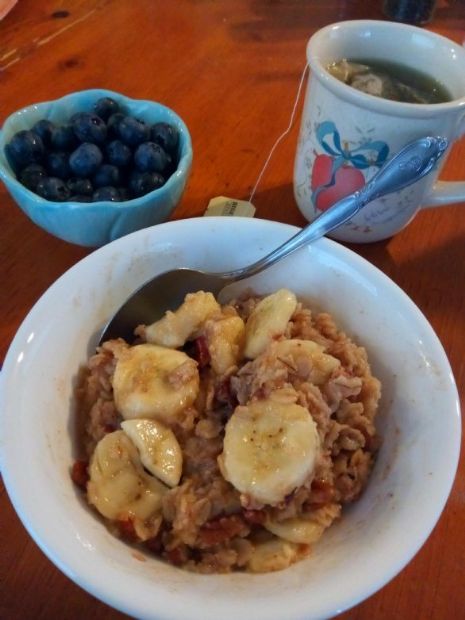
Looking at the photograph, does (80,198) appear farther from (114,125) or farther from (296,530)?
(296,530)

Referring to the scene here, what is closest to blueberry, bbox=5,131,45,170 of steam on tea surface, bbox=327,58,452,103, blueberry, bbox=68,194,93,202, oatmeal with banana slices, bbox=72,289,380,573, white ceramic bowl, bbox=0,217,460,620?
blueberry, bbox=68,194,93,202

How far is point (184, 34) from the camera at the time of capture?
1.61 m

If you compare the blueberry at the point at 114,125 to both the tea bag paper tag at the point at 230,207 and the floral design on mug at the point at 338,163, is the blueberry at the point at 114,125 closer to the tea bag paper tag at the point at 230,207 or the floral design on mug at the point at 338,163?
the tea bag paper tag at the point at 230,207

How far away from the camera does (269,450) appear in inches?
27.0

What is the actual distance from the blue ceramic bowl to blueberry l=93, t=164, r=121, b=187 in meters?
0.08

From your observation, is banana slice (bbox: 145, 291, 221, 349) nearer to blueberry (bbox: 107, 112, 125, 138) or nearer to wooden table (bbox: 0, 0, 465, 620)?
wooden table (bbox: 0, 0, 465, 620)

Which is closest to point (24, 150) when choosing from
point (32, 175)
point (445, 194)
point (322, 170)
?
point (32, 175)

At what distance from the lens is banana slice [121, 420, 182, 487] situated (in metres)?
0.70

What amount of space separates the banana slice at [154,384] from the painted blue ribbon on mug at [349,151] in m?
0.44

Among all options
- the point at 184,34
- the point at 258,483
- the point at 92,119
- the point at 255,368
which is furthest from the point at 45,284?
the point at 184,34

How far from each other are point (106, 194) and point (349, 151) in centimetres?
41

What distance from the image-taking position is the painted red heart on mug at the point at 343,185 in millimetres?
978

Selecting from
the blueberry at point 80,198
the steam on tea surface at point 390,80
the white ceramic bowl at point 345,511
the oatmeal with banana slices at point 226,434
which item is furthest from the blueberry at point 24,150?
the steam on tea surface at point 390,80

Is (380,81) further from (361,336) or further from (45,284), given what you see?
(45,284)
